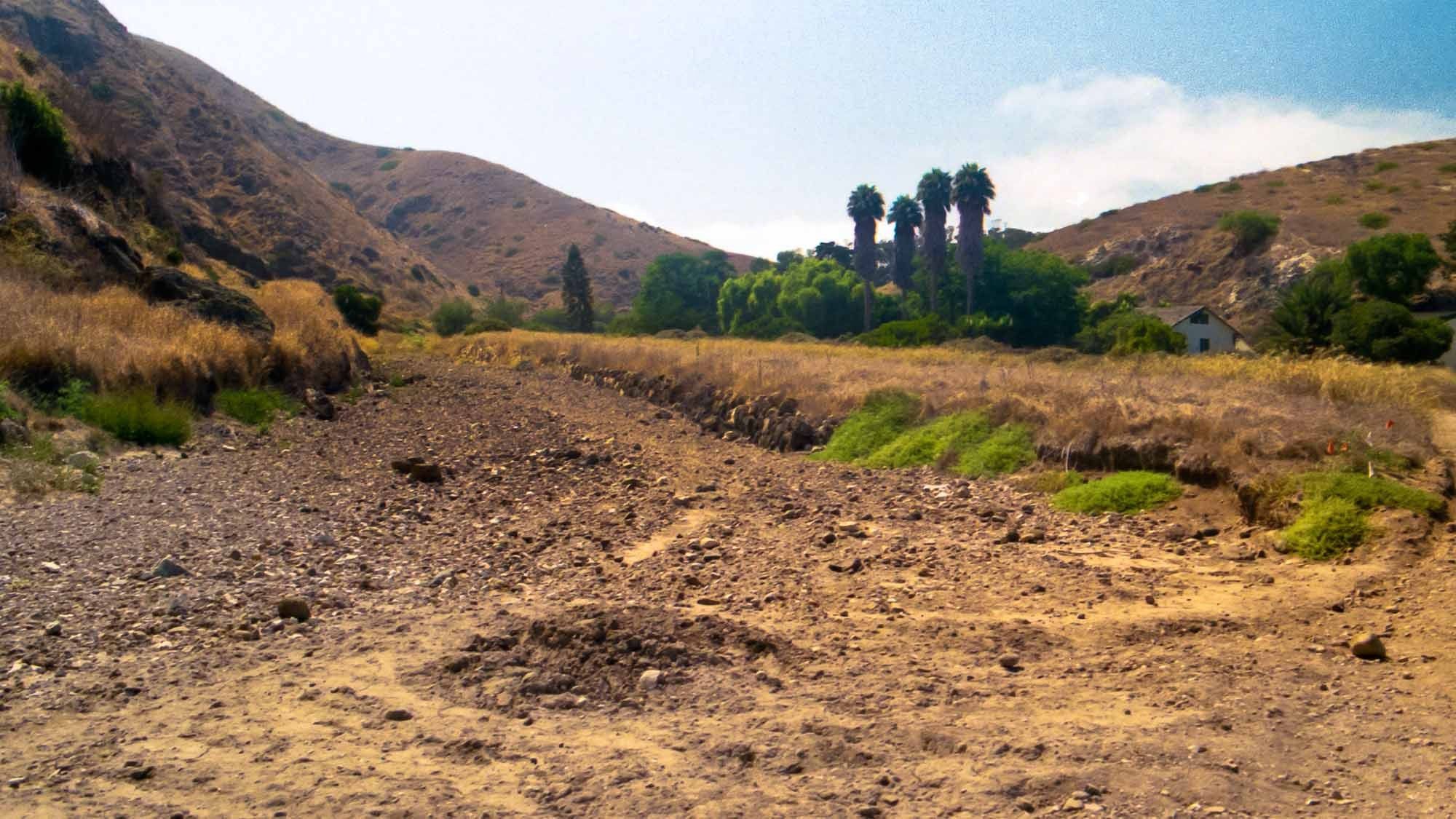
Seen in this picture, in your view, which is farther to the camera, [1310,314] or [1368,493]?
[1310,314]

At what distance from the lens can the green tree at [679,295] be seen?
7394 cm

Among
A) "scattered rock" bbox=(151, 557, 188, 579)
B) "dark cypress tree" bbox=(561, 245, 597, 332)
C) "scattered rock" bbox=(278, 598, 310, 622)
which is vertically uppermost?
"dark cypress tree" bbox=(561, 245, 597, 332)

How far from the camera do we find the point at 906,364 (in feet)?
79.8

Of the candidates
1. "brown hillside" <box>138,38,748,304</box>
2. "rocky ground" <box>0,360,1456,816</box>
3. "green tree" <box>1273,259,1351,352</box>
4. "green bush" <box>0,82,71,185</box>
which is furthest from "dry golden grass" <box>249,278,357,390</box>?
"brown hillside" <box>138,38,748,304</box>

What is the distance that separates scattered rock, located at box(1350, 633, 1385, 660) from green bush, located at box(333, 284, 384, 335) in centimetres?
4371

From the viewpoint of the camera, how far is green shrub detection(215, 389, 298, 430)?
1588 centimetres

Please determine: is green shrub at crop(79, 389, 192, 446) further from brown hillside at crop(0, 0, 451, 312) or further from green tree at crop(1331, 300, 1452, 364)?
brown hillside at crop(0, 0, 451, 312)

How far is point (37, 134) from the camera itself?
24.3 meters

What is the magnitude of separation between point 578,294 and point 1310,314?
4641 centimetres

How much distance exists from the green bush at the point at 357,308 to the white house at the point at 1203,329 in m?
38.3

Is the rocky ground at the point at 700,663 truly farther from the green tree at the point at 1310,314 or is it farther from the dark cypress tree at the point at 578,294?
the dark cypress tree at the point at 578,294

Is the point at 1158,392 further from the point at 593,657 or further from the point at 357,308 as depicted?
the point at 357,308

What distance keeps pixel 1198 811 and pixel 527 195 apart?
121009 millimetres

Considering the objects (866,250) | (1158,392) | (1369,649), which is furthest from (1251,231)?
(1369,649)
